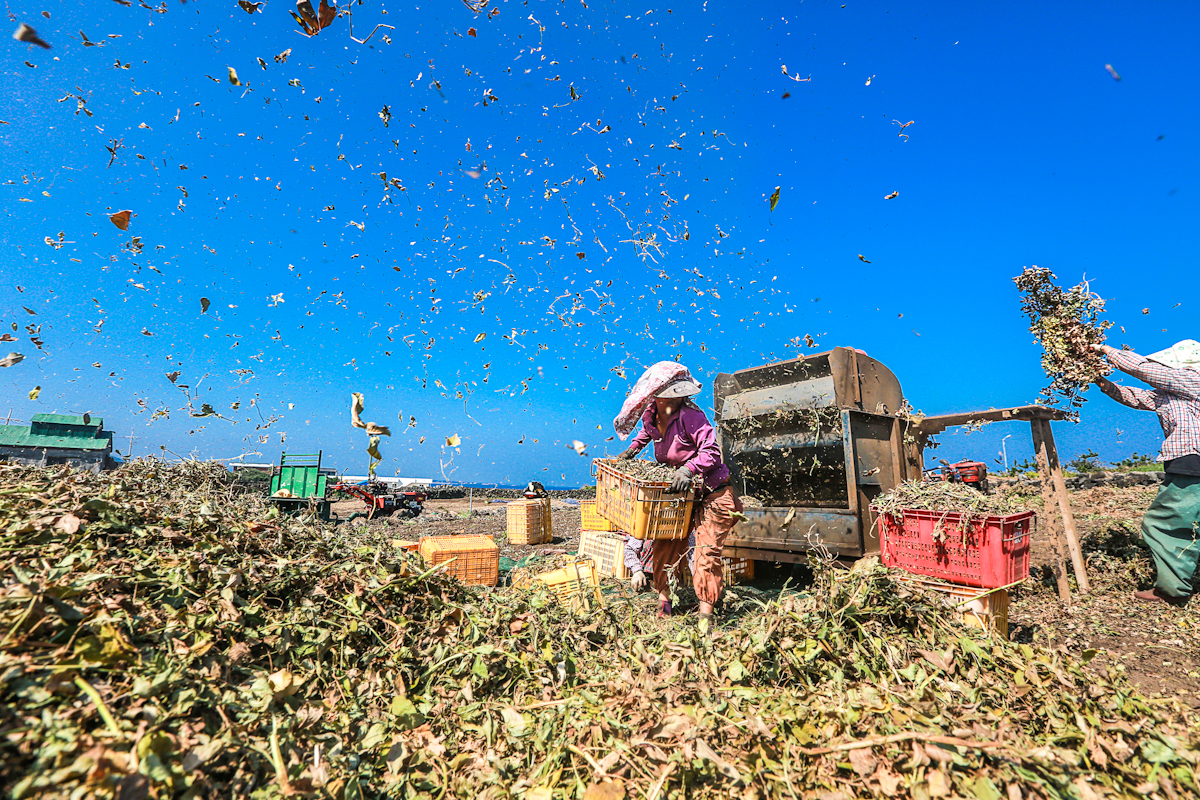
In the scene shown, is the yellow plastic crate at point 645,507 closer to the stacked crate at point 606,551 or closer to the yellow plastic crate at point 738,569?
the stacked crate at point 606,551

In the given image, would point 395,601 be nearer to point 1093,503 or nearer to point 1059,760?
point 1059,760

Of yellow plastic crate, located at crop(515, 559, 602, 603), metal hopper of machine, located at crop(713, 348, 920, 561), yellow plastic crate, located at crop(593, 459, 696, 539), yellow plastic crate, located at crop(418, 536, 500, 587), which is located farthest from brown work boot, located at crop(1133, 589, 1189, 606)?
yellow plastic crate, located at crop(418, 536, 500, 587)

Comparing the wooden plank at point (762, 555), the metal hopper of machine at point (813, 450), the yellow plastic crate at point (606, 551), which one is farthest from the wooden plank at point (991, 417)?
the yellow plastic crate at point (606, 551)

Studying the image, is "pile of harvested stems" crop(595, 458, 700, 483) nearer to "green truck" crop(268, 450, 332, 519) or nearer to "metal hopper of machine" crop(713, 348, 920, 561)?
"metal hopper of machine" crop(713, 348, 920, 561)

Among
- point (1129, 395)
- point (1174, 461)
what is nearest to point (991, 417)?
point (1129, 395)

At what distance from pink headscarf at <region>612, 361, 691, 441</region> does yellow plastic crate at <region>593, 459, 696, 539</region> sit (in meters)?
0.59

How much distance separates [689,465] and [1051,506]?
3658mm

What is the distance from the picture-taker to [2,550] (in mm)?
2027

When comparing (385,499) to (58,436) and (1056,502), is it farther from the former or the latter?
(58,436)

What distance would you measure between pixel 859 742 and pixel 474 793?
140 cm

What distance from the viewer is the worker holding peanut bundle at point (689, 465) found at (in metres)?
4.67

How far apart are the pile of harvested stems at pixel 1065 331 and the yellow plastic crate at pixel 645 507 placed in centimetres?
387

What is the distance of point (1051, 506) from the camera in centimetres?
502

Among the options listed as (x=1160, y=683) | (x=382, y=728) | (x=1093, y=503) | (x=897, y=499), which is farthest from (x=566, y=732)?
(x=1093, y=503)
